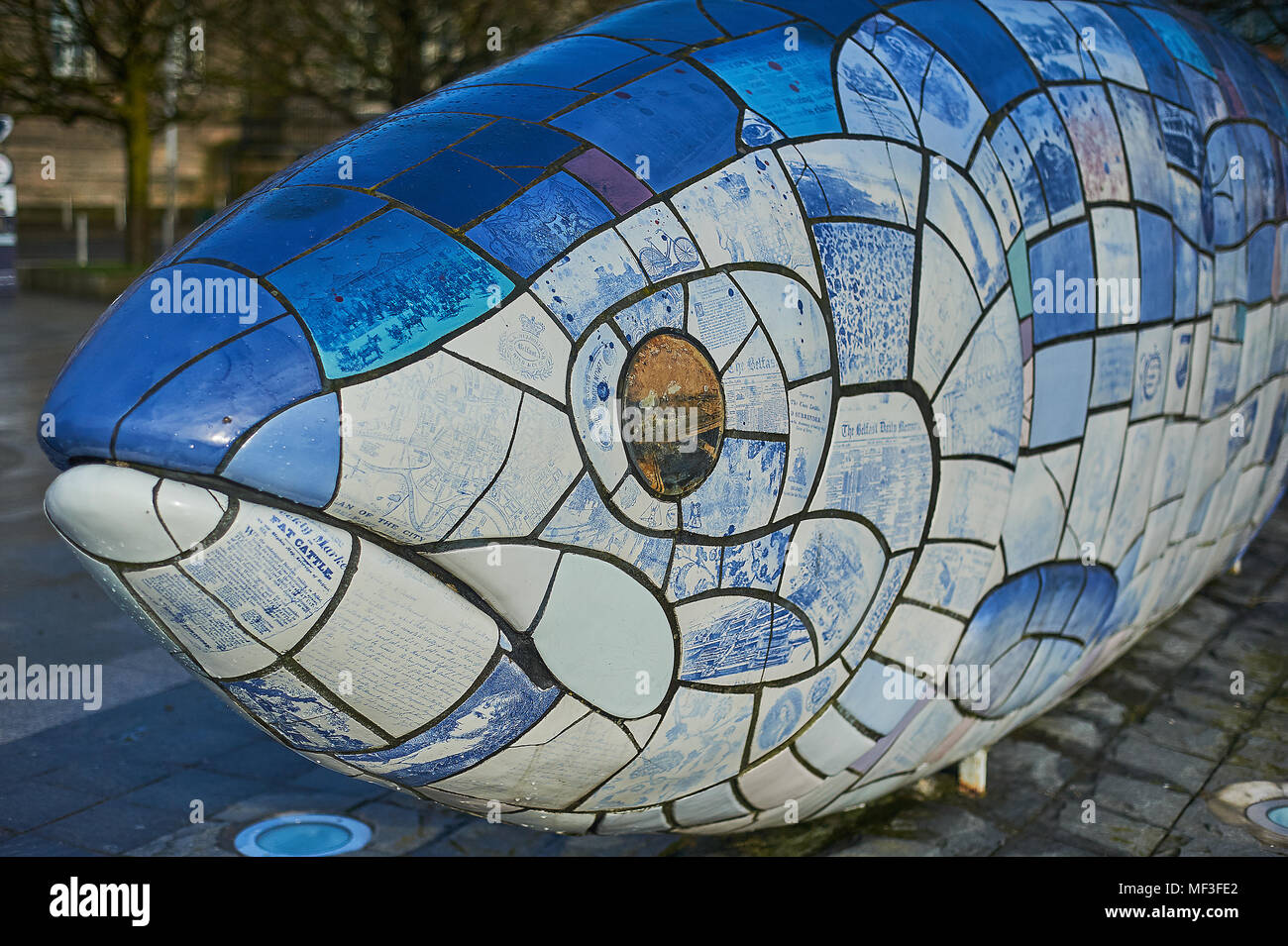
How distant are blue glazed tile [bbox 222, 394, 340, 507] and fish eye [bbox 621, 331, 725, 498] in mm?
571

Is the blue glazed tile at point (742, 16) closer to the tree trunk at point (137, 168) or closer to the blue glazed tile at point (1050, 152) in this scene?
the blue glazed tile at point (1050, 152)

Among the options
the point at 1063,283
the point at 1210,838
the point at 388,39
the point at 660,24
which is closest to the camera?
the point at 660,24

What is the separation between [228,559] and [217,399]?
0.89 ft

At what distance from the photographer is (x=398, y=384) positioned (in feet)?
7.57

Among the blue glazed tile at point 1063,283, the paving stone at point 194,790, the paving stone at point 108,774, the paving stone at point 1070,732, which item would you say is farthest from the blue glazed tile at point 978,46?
the paving stone at point 108,774

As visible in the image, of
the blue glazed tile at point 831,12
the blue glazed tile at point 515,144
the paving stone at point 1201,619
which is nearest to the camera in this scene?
the blue glazed tile at point 515,144

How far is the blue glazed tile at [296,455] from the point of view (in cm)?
221

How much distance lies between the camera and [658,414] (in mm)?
2564

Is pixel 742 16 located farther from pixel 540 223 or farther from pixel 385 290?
pixel 385 290

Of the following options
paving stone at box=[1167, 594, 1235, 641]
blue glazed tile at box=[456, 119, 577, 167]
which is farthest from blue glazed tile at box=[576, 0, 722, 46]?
paving stone at box=[1167, 594, 1235, 641]

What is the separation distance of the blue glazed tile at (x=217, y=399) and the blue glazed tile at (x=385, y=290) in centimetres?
6

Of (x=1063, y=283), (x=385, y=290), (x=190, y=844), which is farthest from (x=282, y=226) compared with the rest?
(x=190, y=844)
